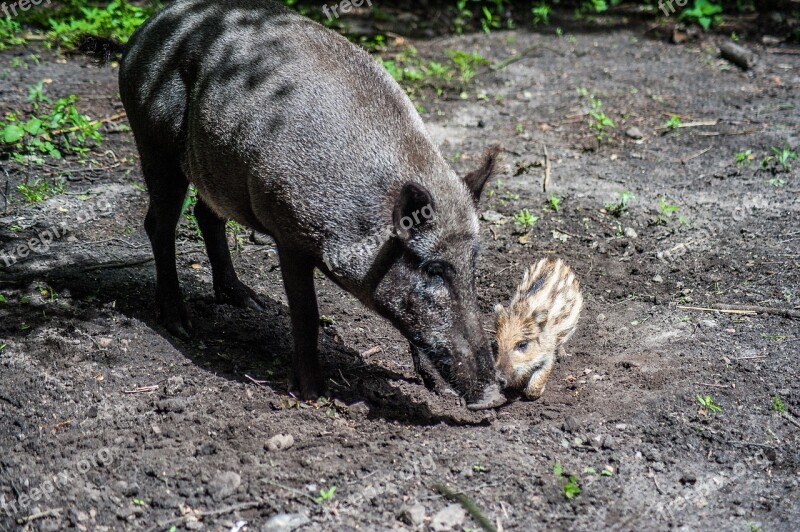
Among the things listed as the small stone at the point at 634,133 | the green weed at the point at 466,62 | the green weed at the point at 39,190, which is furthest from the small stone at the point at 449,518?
the green weed at the point at 466,62

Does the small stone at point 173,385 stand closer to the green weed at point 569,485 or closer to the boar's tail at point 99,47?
the green weed at point 569,485

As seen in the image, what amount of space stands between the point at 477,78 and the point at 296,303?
213 inches

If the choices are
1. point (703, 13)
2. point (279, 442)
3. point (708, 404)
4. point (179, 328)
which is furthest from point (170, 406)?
point (703, 13)

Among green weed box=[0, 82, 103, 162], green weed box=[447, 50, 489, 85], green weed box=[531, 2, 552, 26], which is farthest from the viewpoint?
green weed box=[531, 2, 552, 26]

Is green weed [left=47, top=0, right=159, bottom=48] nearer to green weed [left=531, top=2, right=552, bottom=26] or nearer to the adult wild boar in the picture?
the adult wild boar

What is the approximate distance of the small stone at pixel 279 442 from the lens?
12.6 ft

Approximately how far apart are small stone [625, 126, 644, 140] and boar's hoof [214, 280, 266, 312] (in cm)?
419

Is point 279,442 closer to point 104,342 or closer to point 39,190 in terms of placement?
point 104,342

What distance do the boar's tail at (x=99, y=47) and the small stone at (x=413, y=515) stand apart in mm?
3542

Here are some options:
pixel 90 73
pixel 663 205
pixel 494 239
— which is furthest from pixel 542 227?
pixel 90 73

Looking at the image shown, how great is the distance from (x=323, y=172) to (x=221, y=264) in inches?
62.3

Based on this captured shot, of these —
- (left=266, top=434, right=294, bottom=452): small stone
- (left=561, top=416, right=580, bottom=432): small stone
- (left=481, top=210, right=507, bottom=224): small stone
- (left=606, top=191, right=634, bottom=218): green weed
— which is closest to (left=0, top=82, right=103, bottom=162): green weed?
(left=481, top=210, right=507, bottom=224): small stone

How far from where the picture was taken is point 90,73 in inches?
331

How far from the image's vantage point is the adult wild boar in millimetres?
3969
